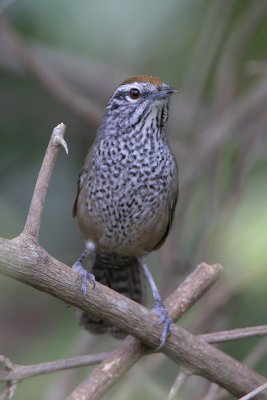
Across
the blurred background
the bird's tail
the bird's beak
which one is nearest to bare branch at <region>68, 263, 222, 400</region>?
the blurred background

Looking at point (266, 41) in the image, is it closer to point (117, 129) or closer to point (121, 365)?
point (117, 129)

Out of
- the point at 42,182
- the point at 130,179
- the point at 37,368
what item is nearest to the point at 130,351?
the point at 37,368

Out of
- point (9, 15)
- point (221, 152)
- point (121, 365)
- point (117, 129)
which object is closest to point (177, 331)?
point (121, 365)

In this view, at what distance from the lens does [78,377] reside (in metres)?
4.82

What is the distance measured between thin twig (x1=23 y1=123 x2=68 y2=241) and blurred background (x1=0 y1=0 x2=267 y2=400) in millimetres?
1261

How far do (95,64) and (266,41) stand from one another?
111 cm

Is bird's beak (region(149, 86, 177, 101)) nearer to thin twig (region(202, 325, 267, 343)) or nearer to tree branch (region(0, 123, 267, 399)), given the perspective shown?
tree branch (region(0, 123, 267, 399))

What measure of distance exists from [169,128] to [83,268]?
2.21m

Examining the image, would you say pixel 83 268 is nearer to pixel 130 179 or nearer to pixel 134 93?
pixel 130 179

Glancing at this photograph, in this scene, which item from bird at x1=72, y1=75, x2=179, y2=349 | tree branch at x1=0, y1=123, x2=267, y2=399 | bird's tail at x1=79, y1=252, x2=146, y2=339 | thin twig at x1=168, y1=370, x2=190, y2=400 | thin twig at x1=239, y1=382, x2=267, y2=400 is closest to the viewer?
tree branch at x1=0, y1=123, x2=267, y2=399

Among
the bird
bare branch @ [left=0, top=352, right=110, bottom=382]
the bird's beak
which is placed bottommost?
bare branch @ [left=0, top=352, right=110, bottom=382]

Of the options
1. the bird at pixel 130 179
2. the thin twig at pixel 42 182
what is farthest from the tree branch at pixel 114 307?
the bird at pixel 130 179

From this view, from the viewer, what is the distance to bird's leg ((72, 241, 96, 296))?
3105 mm

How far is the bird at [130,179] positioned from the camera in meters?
4.26
